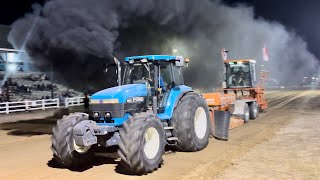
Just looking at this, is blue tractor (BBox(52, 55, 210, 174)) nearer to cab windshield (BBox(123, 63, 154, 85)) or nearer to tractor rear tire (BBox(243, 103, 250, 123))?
cab windshield (BBox(123, 63, 154, 85))

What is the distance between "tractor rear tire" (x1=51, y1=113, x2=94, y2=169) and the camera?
20.2 feet

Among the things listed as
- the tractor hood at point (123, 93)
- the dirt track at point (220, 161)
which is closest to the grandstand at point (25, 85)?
the dirt track at point (220, 161)

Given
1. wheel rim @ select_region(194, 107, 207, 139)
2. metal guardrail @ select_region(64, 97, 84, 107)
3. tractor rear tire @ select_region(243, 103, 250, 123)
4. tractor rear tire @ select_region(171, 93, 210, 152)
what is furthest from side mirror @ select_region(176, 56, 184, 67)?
metal guardrail @ select_region(64, 97, 84, 107)

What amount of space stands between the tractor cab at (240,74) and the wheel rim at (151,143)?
31.9 feet

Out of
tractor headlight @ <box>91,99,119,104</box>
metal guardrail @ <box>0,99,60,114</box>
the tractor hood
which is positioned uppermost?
the tractor hood

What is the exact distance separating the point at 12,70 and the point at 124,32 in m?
12.6

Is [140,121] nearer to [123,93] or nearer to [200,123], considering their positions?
[123,93]

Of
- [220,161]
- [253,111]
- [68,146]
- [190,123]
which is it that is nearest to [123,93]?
[68,146]

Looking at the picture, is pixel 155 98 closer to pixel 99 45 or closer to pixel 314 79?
pixel 99 45

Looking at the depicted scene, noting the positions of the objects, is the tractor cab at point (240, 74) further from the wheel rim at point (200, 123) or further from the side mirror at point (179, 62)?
the side mirror at point (179, 62)

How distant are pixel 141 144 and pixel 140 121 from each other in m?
0.39

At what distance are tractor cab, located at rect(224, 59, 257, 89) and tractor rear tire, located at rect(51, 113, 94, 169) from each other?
9.97 m

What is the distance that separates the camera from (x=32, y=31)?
17641mm

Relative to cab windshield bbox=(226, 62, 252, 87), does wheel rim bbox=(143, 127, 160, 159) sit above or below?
below
